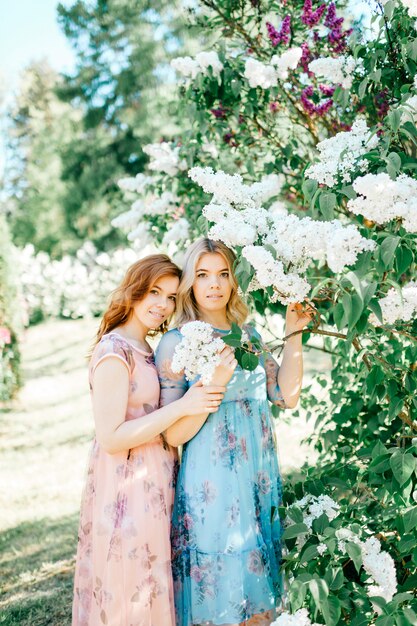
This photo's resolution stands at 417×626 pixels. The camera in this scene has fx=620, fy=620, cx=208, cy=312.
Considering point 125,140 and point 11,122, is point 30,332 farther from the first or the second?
point 11,122

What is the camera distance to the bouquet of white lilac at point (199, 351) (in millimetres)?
1814

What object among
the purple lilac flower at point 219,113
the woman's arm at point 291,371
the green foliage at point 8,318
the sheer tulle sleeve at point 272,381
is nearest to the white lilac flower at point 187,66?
the purple lilac flower at point 219,113

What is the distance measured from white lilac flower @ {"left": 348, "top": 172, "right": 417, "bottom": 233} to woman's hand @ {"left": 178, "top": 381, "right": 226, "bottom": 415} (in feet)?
2.60

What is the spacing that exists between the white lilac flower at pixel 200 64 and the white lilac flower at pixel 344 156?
3.57 ft

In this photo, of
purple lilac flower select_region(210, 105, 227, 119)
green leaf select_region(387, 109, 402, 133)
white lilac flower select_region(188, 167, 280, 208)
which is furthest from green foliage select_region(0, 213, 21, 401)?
green leaf select_region(387, 109, 402, 133)

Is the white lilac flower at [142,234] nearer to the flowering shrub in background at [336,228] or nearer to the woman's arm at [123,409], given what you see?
the flowering shrub in background at [336,228]

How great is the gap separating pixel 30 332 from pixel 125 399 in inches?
433

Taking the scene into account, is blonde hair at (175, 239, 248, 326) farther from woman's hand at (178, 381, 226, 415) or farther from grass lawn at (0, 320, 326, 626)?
grass lawn at (0, 320, 326, 626)

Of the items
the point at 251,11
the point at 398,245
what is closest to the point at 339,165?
the point at 398,245

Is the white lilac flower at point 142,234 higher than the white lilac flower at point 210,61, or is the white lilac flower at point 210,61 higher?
the white lilac flower at point 210,61

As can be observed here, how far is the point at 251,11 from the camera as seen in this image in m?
3.33

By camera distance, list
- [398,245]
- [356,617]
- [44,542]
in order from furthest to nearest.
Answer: [44,542]
[356,617]
[398,245]

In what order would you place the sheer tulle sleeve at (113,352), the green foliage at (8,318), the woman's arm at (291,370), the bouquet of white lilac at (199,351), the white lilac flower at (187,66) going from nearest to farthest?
the bouquet of white lilac at (199,351)
the sheer tulle sleeve at (113,352)
the woman's arm at (291,370)
the white lilac flower at (187,66)
the green foliage at (8,318)

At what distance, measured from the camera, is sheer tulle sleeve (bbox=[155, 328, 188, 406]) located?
222 cm
